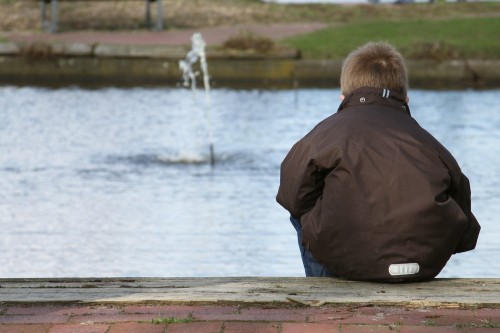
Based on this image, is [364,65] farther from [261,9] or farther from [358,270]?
[261,9]

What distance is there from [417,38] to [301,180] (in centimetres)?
1749

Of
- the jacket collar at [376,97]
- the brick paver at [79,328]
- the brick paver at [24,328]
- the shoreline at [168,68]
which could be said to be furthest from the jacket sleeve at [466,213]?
the shoreline at [168,68]

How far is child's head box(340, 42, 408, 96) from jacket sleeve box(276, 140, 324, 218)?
33 cm

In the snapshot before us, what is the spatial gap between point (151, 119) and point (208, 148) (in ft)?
8.33

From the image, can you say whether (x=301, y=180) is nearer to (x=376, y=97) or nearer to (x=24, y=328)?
(x=376, y=97)

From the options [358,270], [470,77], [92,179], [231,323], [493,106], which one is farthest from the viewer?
[470,77]

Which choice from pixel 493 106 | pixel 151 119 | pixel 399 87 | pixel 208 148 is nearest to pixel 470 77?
pixel 493 106

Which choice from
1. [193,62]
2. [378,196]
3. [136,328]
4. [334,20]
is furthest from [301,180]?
[334,20]

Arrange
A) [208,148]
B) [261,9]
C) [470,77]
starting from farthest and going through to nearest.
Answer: [261,9] → [470,77] → [208,148]

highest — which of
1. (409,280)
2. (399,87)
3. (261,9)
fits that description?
(399,87)

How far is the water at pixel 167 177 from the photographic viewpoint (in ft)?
27.7

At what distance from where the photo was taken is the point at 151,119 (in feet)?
52.3

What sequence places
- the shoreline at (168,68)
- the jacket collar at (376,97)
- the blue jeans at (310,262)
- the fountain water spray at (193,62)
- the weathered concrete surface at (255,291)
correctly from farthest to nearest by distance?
Answer: the shoreline at (168,68) < the fountain water spray at (193,62) < the blue jeans at (310,262) < the jacket collar at (376,97) < the weathered concrete surface at (255,291)

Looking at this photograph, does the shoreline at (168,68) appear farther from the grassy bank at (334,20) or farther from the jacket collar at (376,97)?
the jacket collar at (376,97)
